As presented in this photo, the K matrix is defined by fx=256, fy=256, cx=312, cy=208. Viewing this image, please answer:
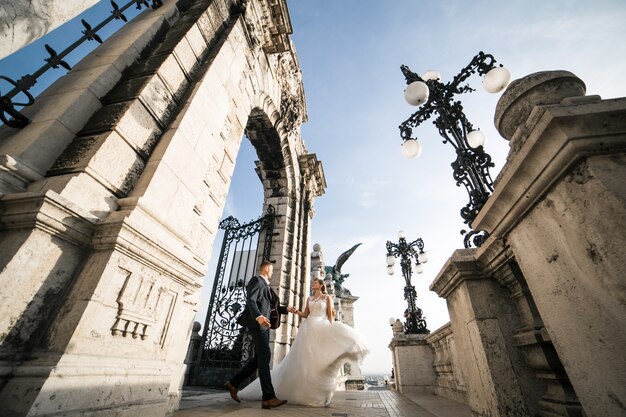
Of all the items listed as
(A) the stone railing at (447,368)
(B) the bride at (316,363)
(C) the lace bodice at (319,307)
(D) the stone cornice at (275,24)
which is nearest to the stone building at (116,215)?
(B) the bride at (316,363)

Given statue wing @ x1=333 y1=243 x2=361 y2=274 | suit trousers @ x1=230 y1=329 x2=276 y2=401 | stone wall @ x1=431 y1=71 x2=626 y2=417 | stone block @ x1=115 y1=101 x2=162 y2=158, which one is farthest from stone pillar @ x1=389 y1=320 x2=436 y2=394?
statue wing @ x1=333 y1=243 x2=361 y2=274

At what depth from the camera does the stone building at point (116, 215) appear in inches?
58.7

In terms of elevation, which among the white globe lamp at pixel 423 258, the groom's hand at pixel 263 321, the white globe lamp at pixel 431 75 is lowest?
the groom's hand at pixel 263 321

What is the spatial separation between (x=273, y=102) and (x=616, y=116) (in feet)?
22.9

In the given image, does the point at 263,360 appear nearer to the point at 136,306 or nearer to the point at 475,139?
the point at 136,306

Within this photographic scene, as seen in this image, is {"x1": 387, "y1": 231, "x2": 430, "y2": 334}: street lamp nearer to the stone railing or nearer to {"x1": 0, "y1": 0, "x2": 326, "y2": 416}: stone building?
the stone railing

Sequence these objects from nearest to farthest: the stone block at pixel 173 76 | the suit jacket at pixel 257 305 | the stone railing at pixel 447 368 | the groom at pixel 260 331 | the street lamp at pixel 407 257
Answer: the stone block at pixel 173 76
the groom at pixel 260 331
the suit jacket at pixel 257 305
the stone railing at pixel 447 368
the street lamp at pixel 407 257

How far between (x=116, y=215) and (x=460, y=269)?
9.15ft

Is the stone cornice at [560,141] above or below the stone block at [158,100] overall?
below

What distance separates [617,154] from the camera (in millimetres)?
1093

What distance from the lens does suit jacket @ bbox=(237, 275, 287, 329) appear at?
3439 millimetres

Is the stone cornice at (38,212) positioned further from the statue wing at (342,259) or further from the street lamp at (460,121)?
the statue wing at (342,259)

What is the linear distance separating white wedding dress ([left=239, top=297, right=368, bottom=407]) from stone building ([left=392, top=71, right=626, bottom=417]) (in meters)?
2.01

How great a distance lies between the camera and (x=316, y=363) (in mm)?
3859
